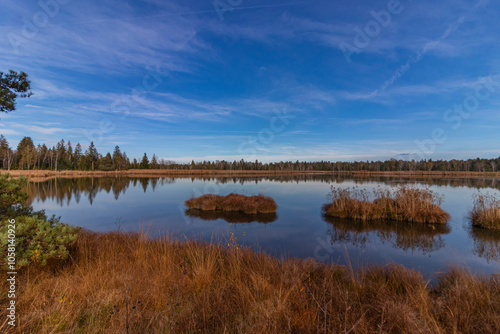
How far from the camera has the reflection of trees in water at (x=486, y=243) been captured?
9.02m

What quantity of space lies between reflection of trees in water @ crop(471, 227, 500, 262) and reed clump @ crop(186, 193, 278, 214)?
1169cm

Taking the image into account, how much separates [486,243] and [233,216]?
548 inches

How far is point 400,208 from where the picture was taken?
1538cm

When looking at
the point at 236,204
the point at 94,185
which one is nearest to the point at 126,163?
the point at 94,185

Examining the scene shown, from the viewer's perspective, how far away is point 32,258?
3.84m

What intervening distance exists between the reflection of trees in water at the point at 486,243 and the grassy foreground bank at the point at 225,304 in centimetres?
616

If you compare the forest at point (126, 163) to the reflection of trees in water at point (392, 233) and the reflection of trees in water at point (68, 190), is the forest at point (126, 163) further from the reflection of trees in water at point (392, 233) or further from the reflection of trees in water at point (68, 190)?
the reflection of trees in water at point (392, 233)

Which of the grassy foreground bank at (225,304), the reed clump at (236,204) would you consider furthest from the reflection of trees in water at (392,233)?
the grassy foreground bank at (225,304)

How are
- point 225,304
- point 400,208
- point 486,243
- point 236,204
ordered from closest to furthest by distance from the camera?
point 225,304
point 486,243
point 400,208
point 236,204

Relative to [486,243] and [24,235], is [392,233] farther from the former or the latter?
[24,235]

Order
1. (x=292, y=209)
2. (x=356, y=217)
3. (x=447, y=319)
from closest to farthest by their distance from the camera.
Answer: (x=447, y=319) → (x=356, y=217) → (x=292, y=209)

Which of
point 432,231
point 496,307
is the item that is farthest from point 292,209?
point 496,307

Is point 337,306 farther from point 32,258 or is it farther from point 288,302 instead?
point 32,258

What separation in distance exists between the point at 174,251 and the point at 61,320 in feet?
11.8
